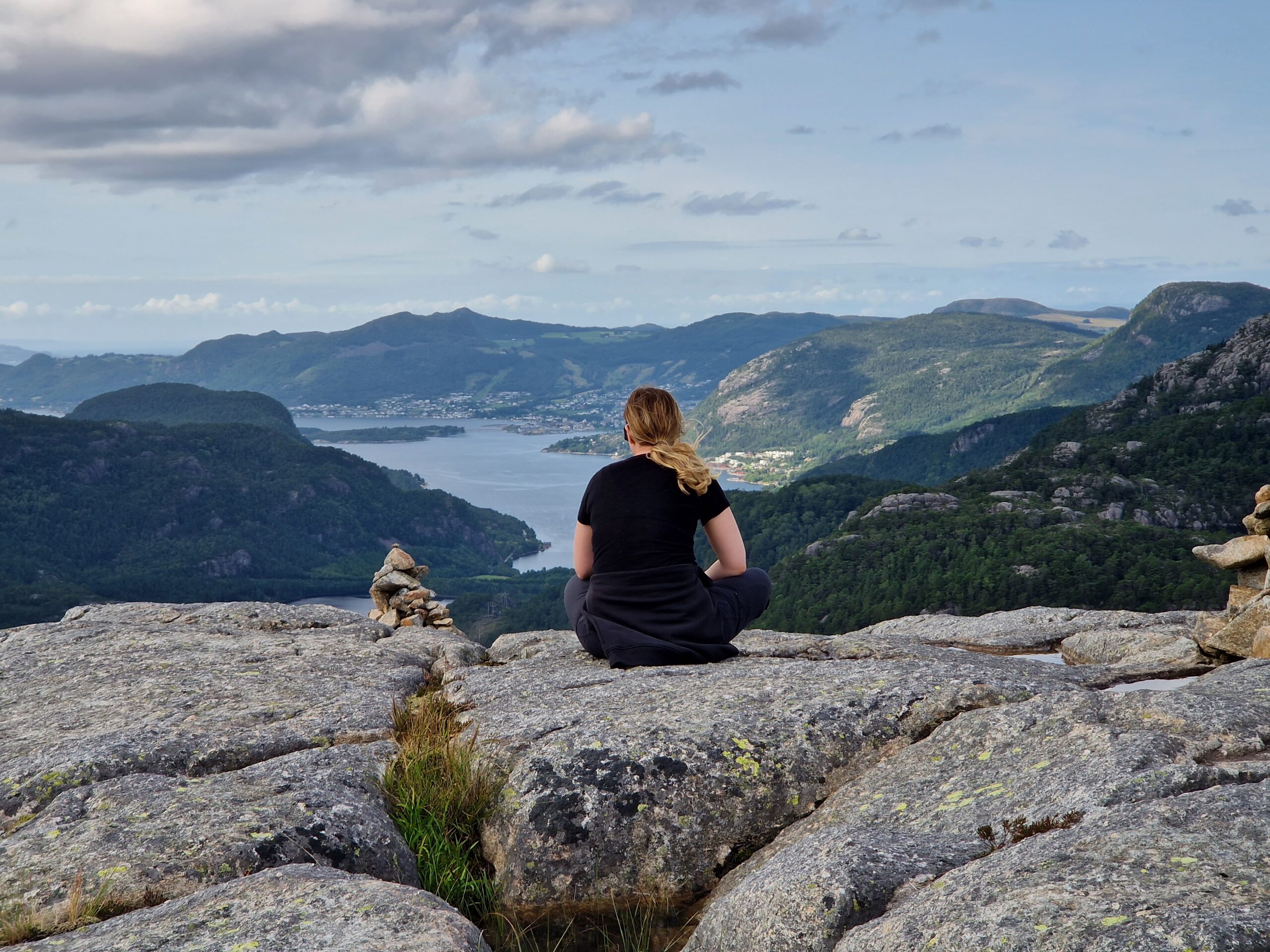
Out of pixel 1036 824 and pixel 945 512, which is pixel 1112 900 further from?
pixel 945 512

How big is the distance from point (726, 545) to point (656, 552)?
1.01 m

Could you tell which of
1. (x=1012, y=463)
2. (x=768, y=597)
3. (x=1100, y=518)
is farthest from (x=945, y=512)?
(x=768, y=597)

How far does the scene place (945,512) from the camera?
438 ft

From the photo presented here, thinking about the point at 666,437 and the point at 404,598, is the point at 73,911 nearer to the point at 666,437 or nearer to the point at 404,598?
the point at 666,437

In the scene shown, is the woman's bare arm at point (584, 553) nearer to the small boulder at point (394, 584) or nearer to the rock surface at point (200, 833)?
the rock surface at point (200, 833)

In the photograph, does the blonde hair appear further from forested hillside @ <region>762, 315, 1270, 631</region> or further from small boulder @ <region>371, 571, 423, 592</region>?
forested hillside @ <region>762, 315, 1270, 631</region>

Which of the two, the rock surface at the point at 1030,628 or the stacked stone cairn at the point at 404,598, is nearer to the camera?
the rock surface at the point at 1030,628

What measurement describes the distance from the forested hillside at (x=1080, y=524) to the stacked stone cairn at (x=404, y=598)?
82.5m

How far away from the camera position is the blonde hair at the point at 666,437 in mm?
9625

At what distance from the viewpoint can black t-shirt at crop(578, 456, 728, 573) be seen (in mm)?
9797

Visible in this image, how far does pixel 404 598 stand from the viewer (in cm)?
1942

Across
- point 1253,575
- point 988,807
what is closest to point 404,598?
point 988,807

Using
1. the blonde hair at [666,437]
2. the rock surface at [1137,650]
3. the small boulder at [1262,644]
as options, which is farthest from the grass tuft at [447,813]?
the small boulder at [1262,644]

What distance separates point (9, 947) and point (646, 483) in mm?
6598
